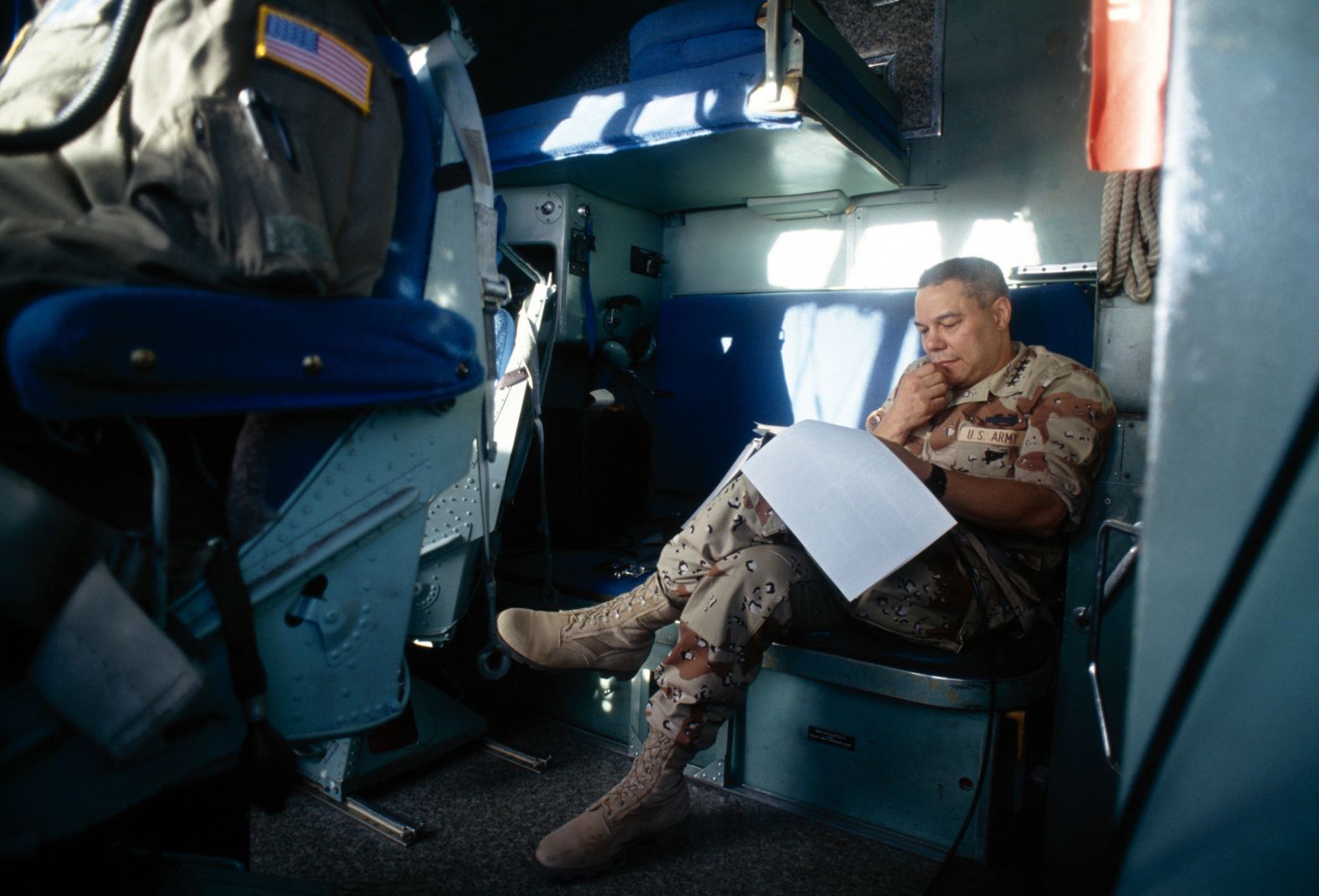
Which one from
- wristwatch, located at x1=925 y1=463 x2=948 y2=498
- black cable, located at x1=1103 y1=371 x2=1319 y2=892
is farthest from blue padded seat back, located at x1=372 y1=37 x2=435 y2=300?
wristwatch, located at x1=925 y1=463 x2=948 y2=498

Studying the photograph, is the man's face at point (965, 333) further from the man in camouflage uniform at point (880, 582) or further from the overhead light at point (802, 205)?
the overhead light at point (802, 205)

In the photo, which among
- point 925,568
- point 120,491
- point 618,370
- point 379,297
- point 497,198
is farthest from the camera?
point 618,370

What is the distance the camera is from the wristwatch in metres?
1.52

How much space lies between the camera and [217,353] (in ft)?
2.51

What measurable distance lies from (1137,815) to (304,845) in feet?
5.15

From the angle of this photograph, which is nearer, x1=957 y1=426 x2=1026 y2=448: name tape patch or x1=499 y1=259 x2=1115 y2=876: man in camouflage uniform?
x1=499 y1=259 x2=1115 y2=876: man in camouflage uniform

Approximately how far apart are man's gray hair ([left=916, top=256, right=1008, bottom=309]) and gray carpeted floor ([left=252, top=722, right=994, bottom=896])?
128 centimetres

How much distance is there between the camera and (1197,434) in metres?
0.44

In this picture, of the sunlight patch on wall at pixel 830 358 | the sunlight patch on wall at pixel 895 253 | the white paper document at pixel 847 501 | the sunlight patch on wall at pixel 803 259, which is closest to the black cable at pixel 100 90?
the white paper document at pixel 847 501

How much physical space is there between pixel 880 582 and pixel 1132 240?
31.9 inches

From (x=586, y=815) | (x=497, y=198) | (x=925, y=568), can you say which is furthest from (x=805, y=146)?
(x=586, y=815)

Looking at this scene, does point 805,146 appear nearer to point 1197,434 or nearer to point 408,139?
point 408,139

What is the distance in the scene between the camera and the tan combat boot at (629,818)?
1.43m

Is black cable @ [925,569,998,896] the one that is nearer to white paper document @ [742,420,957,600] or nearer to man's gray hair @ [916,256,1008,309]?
white paper document @ [742,420,957,600]
